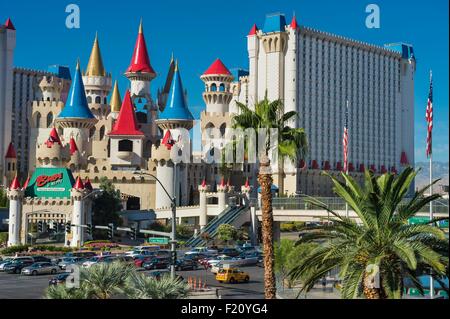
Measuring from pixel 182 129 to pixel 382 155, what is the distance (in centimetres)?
7561

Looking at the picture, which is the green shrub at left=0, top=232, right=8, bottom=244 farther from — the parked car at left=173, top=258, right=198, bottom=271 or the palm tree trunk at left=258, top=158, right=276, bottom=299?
the palm tree trunk at left=258, top=158, right=276, bottom=299

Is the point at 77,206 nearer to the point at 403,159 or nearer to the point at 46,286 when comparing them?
the point at 46,286

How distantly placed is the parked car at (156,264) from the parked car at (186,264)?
930mm

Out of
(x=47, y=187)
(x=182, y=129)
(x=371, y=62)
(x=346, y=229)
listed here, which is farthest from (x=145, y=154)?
(x=346, y=229)

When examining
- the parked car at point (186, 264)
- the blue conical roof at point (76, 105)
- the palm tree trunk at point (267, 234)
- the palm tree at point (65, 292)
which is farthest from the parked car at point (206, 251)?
the blue conical roof at point (76, 105)

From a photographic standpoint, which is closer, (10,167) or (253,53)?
(10,167)

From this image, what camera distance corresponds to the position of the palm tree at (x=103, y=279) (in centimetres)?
3225

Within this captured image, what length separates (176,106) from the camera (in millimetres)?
120062

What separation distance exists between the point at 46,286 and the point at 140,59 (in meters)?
82.4

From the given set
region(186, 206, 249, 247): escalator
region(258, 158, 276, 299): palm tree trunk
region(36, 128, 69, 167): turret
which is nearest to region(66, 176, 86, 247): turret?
region(186, 206, 249, 247): escalator

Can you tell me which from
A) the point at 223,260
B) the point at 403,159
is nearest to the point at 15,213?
the point at 223,260

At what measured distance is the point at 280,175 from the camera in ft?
488

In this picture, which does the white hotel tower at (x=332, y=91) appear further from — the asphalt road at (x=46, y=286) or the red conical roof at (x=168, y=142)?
the asphalt road at (x=46, y=286)

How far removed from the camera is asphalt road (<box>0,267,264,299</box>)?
154 ft
